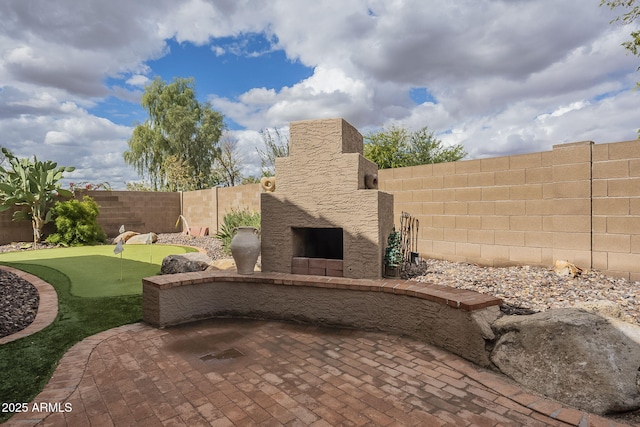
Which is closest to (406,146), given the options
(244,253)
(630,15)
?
(630,15)

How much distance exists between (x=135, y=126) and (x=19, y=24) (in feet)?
61.8

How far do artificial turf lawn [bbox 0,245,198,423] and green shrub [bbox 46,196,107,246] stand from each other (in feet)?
6.43

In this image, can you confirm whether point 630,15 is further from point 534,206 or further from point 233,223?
point 233,223

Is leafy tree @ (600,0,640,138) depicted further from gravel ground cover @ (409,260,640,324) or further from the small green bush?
the small green bush

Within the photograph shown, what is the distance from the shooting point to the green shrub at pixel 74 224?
439 inches

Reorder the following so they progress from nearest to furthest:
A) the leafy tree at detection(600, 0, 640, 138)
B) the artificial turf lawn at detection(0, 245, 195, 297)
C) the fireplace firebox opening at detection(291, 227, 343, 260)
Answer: the fireplace firebox opening at detection(291, 227, 343, 260)
the artificial turf lawn at detection(0, 245, 195, 297)
the leafy tree at detection(600, 0, 640, 138)

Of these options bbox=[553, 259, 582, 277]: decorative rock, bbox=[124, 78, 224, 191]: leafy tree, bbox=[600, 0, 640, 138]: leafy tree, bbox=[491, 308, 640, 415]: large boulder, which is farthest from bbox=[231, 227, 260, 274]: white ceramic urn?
bbox=[124, 78, 224, 191]: leafy tree

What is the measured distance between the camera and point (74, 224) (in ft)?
37.3

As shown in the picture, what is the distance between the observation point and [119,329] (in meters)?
3.94

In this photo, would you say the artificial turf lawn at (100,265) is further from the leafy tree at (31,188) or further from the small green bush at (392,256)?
the small green bush at (392,256)

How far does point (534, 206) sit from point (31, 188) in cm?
1427

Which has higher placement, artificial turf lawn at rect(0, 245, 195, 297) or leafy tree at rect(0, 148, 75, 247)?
leafy tree at rect(0, 148, 75, 247)

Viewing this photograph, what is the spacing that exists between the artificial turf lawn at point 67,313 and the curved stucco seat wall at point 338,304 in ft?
2.36

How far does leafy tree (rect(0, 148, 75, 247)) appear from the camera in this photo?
10641 millimetres
